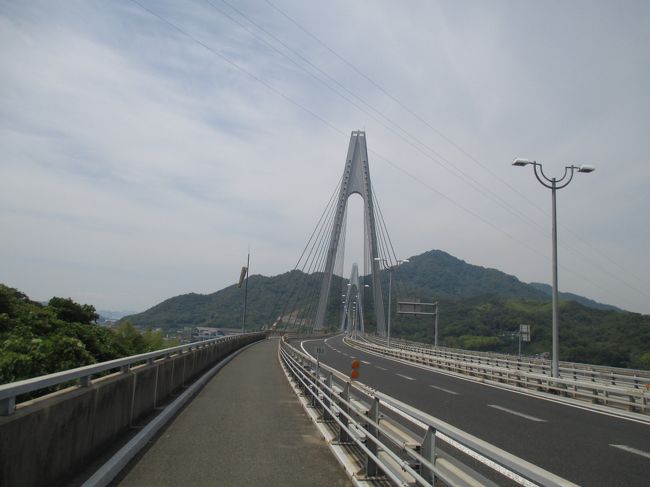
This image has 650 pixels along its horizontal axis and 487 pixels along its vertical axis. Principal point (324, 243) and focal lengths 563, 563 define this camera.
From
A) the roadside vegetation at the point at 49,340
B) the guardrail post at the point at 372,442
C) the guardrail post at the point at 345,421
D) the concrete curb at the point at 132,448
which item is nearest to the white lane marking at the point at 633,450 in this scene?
the guardrail post at the point at 345,421

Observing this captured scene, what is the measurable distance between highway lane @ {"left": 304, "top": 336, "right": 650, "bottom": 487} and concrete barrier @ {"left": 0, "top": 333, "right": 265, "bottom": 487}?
625 cm

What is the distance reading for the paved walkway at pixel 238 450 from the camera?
680cm

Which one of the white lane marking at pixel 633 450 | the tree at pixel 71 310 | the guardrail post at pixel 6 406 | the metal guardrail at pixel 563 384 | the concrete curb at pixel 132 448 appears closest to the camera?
the guardrail post at pixel 6 406

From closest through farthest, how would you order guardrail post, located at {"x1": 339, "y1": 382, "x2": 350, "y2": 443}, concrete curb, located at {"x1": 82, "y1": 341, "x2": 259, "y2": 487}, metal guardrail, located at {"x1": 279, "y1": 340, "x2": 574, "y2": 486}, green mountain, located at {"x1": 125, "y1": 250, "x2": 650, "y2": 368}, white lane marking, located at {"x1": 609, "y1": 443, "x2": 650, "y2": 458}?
1. metal guardrail, located at {"x1": 279, "y1": 340, "x2": 574, "y2": 486}
2. concrete curb, located at {"x1": 82, "y1": 341, "x2": 259, "y2": 487}
3. guardrail post, located at {"x1": 339, "y1": 382, "x2": 350, "y2": 443}
4. white lane marking, located at {"x1": 609, "y1": 443, "x2": 650, "y2": 458}
5. green mountain, located at {"x1": 125, "y1": 250, "x2": 650, "y2": 368}

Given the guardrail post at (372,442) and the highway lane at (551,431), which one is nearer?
the guardrail post at (372,442)

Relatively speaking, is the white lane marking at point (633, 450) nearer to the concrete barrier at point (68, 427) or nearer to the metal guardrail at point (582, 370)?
the concrete barrier at point (68, 427)

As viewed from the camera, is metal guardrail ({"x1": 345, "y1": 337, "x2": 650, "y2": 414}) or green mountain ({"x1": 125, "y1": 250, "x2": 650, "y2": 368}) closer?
metal guardrail ({"x1": 345, "y1": 337, "x2": 650, "y2": 414})

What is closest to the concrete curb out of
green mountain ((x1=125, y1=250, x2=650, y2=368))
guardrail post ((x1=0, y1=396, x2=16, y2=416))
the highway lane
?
guardrail post ((x1=0, y1=396, x2=16, y2=416))

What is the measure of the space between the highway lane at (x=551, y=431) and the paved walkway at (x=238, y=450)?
133 inches

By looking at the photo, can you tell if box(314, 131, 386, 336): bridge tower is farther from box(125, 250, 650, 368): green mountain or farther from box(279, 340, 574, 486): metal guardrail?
box(279, 340, 574, 486): metal guardrail

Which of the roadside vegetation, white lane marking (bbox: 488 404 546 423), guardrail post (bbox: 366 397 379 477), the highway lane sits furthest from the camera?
white lane marking (bbox: 488 404 546 423)

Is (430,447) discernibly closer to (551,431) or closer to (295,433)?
(295,433)

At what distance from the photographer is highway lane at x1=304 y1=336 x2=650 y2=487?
8328mm

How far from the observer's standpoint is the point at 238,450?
8.35 metres
